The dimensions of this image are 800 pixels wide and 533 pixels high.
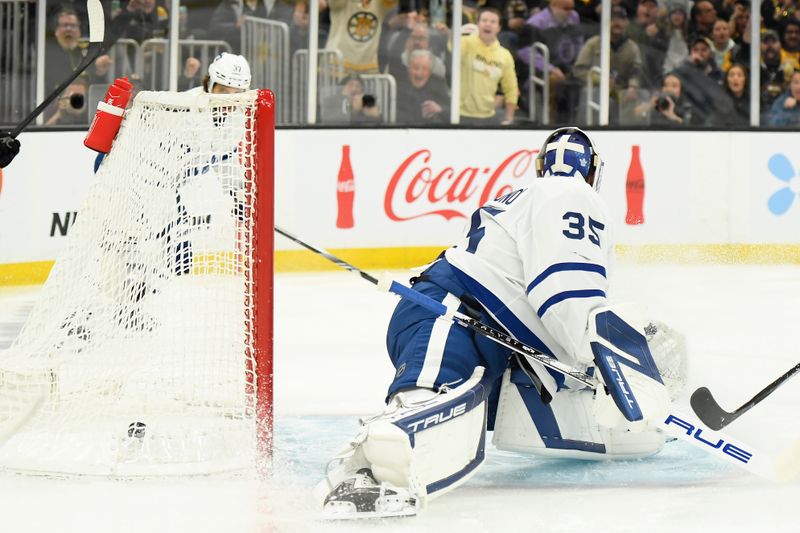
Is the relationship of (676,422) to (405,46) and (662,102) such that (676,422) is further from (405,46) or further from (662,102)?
(662,102)

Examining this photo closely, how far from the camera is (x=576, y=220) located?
2.70m

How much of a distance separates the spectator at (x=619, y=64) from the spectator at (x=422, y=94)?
88cm

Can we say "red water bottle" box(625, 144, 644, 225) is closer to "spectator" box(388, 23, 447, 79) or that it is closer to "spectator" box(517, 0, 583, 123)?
"spectator" box(517, 0, 583, 123)

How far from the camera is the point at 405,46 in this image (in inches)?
297

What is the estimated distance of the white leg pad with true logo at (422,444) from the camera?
8.27 feet

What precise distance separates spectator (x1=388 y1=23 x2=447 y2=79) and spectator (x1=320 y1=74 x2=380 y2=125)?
0.24 metres

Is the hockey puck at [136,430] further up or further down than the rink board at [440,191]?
further down

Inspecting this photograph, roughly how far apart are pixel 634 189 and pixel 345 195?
1.60 m

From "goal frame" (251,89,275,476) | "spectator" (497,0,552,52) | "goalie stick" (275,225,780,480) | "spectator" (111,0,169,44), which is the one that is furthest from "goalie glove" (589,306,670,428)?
"spectator" (497,0,552,52)

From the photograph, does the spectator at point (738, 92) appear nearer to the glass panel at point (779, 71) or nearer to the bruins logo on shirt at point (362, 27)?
the glass panel at point (779, 71)

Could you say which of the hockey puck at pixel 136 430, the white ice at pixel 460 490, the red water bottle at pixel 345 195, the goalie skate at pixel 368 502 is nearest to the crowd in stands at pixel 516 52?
the red water bottle at pixel 345 195

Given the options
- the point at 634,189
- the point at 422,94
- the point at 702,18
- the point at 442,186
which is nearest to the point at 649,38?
the point at 702,18

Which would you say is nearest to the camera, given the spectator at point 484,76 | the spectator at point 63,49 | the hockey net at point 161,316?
the hockey net at point 161,316

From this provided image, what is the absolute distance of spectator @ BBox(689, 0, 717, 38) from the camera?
320 inches
